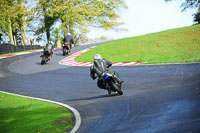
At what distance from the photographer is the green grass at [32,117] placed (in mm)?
7535

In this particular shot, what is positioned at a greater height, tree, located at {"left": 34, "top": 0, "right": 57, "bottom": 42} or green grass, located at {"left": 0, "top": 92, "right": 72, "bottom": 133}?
tree, located at {"left": 34, "top": 0, "right": 57, "bottom": 42}

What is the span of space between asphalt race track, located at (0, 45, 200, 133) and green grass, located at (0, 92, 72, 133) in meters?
0.59

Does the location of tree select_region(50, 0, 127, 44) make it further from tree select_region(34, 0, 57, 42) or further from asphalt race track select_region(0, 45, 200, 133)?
asphalt race track select_region(0, 45, 200, 133)

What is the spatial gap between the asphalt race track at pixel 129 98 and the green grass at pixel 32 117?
0.59m

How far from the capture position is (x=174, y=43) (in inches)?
1064

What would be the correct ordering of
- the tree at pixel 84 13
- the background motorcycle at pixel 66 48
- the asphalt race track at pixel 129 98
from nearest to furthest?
1. the asphalt race track at pixel 129 98
2. the background motorcycle at pixel 66 48
3. the tree at pixel 84 13

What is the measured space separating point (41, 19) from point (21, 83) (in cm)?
3907

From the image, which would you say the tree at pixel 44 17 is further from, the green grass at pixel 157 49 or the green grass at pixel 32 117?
the green grass at pixel 32 117

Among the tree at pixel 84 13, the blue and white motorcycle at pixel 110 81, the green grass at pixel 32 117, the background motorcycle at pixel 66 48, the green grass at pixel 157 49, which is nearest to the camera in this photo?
the green grass at pixel 32 117

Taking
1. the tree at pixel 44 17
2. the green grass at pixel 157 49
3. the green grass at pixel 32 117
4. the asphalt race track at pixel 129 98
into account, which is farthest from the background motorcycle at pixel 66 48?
the tree at pixel 44 17

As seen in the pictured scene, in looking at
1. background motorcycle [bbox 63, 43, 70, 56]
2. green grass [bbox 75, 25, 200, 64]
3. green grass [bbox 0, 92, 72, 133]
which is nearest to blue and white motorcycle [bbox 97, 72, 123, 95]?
green grass [bbox 0, 92, 72, 133]

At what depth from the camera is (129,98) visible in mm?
9594

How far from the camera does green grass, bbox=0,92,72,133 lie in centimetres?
753

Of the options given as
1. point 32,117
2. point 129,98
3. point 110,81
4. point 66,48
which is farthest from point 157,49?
point 32,117
